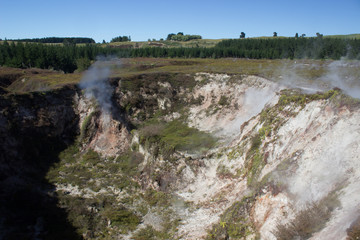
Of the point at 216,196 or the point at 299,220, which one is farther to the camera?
the point at 216,196

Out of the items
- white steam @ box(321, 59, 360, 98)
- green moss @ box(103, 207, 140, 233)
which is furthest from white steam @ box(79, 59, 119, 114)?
white steam @ box(321, 59, 360, 98)

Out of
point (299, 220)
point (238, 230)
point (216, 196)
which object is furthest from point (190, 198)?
point (299, 220)

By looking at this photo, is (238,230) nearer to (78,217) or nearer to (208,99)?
(78,217)

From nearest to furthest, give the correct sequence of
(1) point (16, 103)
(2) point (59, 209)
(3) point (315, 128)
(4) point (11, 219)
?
1. (3) point (315, 128)
2. (4) point (11, 219)
3. (2) point (59, 209)
4. (1) point (16, 103)

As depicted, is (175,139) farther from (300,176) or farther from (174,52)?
(174,52)

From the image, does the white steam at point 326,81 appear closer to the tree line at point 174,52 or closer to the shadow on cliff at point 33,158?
the shadow on cliff at point 33,158

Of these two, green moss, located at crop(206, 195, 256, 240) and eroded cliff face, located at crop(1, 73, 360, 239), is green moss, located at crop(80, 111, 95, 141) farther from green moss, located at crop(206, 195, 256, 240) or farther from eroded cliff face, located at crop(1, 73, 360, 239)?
green moss, located at crop(206, 195, 256, 240)
